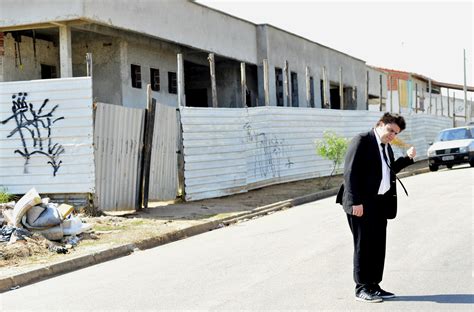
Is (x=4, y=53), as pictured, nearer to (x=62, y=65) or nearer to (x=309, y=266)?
(x=62, y=65)

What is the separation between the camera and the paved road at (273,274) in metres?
6.98

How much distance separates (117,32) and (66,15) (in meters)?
3.47

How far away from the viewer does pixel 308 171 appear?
24.8 meters

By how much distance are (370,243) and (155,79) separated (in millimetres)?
21156

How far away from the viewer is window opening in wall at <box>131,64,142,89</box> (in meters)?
25.9

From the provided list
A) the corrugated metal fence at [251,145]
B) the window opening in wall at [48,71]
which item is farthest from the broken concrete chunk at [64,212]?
the window opening in wall at [48,71]

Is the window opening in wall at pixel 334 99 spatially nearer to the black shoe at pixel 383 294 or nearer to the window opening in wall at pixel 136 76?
the window opening in wall at pixel 136 76

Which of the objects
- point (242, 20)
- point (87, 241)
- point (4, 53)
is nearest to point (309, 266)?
point (87, 241)

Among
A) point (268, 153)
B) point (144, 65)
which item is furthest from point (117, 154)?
point (144, 65)

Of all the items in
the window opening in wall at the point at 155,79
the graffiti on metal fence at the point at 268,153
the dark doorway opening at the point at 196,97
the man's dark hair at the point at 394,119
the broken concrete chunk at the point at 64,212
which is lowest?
the broken concrete chunk at the point at 64,212

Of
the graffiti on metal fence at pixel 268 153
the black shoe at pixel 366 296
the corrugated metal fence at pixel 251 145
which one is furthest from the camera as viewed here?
the graffiti on metal fence at pixel 268 153

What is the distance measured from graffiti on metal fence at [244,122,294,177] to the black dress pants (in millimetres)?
13274

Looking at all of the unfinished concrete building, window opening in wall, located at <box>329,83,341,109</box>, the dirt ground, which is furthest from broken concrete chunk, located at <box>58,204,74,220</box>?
window opening in wall, located at <box>329,83,341,109</box>

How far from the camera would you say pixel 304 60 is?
37.0 meters
